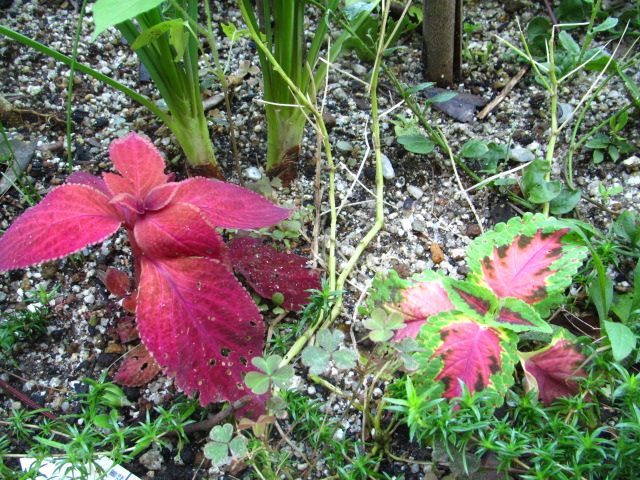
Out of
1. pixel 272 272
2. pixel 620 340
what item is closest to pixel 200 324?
pixel 272 272

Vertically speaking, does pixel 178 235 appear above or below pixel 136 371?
above

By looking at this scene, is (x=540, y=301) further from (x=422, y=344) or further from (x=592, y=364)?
(x=422, y=344)

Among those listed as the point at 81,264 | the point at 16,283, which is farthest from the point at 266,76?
the point at 16,283

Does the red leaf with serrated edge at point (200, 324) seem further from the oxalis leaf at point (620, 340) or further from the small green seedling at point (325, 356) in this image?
the oxalis leaf at point (620, 340)

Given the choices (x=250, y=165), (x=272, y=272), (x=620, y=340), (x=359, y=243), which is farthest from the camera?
(x=250, y=165)

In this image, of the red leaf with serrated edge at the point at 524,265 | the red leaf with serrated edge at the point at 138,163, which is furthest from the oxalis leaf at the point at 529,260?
the red leaf with serrated edge at the point at 138,163

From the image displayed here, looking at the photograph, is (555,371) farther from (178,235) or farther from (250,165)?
(250,165)

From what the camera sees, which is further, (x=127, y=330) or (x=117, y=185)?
(x=127, y=330)
